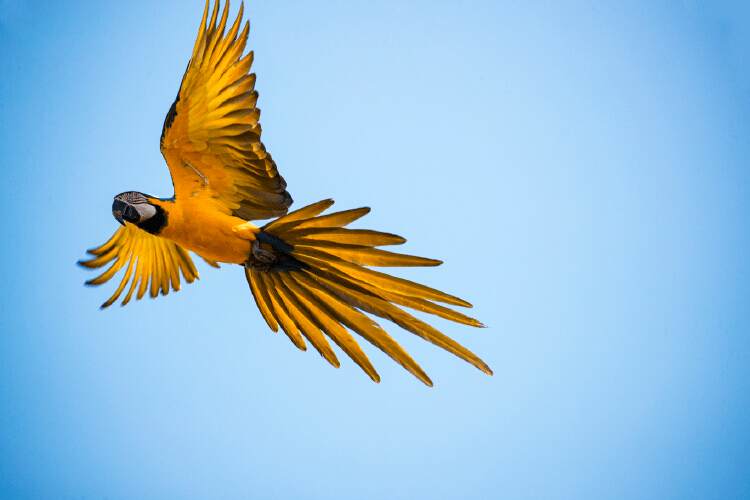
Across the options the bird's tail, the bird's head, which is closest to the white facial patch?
the bird's head

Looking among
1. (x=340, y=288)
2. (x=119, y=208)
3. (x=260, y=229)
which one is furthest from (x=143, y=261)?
(x=340, y=288)

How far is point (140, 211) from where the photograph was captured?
0.81 meters

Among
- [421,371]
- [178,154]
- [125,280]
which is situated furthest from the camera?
[125,280]

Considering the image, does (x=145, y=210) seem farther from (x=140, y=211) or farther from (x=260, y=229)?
(x=260, y=229)

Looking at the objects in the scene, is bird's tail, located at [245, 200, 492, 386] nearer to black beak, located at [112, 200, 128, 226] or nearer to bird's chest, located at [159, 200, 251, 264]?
bird's chest, located at [159, 200, 251, 264]

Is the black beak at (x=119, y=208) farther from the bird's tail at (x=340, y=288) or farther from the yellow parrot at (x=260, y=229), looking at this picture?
the bird's tail at (x=340, y=288)

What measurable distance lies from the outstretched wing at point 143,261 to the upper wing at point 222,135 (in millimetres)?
189

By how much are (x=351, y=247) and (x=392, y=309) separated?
0.36 ft

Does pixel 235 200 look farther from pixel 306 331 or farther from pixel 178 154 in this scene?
pixel 306 331

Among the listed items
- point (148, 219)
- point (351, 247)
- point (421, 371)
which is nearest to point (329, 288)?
point (351, 247)

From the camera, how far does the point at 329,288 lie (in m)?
0.80

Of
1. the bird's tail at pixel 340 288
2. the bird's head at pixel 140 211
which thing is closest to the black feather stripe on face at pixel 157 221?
the bird's head at pixel 140 211

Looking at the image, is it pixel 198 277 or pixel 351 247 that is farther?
pixel 198 277

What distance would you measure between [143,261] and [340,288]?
1.61 feet
